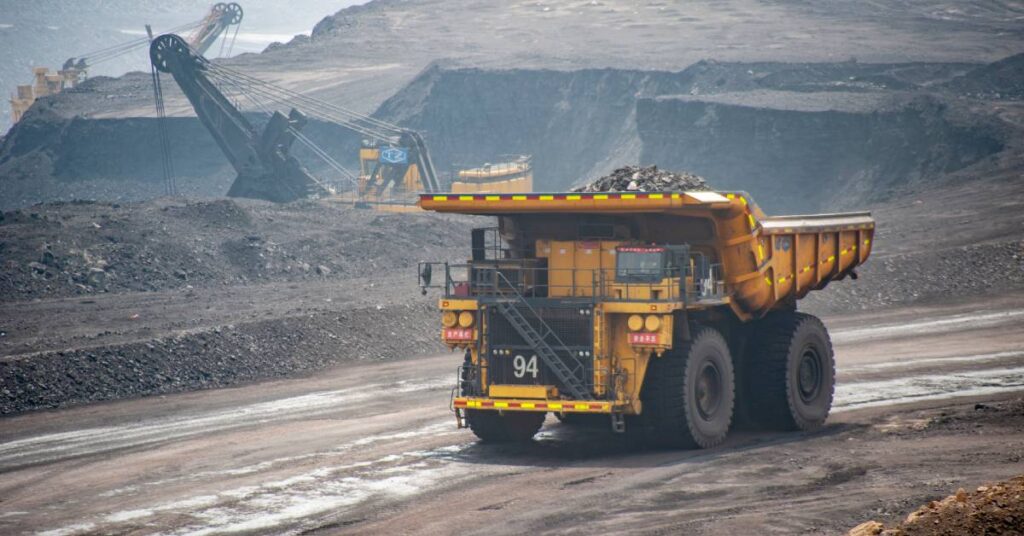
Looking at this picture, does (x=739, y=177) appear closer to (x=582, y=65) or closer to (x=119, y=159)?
(x=582, y=65)

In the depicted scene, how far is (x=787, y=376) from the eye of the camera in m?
16.9

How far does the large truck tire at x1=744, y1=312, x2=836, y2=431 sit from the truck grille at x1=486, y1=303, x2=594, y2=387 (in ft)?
9.16

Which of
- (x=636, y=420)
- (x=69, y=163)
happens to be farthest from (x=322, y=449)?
(x=69, y=163)

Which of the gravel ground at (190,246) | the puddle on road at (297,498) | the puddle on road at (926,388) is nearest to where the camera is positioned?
the puddle on road at (297,498)

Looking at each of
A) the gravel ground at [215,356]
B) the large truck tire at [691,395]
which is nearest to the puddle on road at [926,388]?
the large truck tire at [691,395]

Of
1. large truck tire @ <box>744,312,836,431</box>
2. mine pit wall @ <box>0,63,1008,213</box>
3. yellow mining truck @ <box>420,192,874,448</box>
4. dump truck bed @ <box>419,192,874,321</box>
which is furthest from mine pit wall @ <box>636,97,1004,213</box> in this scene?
yellow mining truck @ <box>420,192,874,448</box>

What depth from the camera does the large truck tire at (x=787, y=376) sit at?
55.5ft

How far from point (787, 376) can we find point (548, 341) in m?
3.25

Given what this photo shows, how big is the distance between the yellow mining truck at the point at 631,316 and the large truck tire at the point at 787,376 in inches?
0.9

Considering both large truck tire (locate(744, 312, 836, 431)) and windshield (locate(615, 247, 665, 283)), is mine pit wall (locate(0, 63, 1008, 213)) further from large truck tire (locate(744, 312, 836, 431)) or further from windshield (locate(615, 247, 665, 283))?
windshield (locate(615, 247, 665, 283))

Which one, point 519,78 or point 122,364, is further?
point 519,78

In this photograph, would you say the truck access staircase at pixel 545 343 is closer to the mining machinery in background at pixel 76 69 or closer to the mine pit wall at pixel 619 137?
the mine pit wall at pixel 619 137

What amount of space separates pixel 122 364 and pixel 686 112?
38881 mm

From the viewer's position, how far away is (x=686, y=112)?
5934cm
